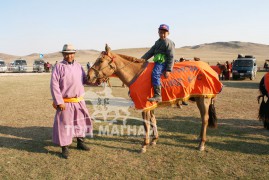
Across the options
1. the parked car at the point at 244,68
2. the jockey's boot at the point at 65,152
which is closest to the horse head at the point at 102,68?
the jockey's boot at the point at 65,152

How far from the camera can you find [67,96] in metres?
5.48

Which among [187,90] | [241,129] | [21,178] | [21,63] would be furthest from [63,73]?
[21,63]

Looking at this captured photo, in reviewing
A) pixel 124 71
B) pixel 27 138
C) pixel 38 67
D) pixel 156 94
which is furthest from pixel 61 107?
pixel 38 67

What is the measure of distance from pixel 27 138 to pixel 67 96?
2.28m

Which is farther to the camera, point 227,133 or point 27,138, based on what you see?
point 227,133

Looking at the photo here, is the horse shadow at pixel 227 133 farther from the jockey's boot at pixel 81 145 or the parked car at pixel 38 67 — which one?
the parked car at pixel 38 67

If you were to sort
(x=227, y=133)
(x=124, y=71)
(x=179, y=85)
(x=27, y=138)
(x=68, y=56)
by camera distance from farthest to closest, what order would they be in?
1. (x=227, y=133)
2. (x=27, y=138)
3. (x=124, y=71)
4. (x=179, y=85)
5. (x=68, y=56)

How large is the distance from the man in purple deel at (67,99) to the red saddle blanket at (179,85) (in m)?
1.25

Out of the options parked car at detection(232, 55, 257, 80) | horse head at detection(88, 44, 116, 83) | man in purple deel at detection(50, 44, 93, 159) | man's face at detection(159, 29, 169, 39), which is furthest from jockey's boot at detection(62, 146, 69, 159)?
parked car at detection(232, 55, 257, 80)

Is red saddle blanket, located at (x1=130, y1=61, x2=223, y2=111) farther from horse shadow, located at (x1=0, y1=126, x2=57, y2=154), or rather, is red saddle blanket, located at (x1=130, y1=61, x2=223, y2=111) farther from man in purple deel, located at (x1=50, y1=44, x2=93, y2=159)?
horse shadow, located at (x1=0, y1=126, x2=57, y2=154)

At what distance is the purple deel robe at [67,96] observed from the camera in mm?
5294

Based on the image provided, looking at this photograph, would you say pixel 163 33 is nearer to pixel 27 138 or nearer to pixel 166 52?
pixel 166 52

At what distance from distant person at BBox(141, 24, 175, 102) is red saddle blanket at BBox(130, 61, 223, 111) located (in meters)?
0.14

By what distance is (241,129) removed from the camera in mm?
7383
